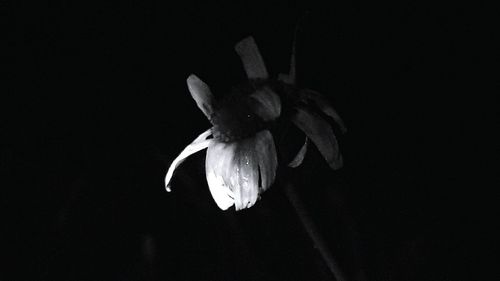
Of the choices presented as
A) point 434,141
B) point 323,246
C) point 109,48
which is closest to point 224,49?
point 109,48

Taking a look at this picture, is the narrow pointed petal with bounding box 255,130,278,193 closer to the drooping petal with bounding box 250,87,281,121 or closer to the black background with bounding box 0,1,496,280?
the drooping petal with bounding box 250,87,281,121

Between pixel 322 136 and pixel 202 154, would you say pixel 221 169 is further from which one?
pixel 202 154

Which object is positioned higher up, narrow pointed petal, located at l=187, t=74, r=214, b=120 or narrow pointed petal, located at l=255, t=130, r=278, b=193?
narrow pointed petal, located at l=187, t=74, r=214, b=120

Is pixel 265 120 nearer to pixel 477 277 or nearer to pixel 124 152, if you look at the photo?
pixel 477 277

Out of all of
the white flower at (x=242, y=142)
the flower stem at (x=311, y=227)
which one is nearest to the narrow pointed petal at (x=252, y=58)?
the white flower at (x=242, y=142)

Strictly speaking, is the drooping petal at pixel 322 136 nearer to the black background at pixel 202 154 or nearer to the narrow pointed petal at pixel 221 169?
the narrow pointed petal at pixel 221 169

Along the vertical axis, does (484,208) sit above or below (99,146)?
below

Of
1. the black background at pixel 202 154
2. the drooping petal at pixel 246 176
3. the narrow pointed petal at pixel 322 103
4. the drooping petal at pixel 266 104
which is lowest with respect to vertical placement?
the black background at pixel 202 154

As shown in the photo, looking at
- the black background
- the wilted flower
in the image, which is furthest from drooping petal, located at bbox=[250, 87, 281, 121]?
the black background
